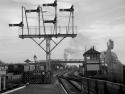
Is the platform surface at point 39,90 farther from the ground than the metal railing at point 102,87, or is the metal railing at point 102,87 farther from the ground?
the metal railing at point 102,87

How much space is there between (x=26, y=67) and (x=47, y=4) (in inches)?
748

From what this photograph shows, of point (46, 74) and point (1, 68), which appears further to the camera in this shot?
point (46, 74)

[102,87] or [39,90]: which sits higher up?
[102,87]

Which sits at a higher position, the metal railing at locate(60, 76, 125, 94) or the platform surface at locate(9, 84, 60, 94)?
the metal railing at locate(60, 76, 125, 94)

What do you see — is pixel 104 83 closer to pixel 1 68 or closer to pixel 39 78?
pixel 1 68

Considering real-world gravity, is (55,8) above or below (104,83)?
above

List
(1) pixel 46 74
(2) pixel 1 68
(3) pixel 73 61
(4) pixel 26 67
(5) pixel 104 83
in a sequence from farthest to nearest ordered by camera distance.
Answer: (3) pixel 73 61 < (4) pixel 26 67 < (1) pixel 46 74 < (2) pixel 1 68 < (5) pixel 104 83

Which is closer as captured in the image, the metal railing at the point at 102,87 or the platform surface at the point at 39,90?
the metal railing at the point at 102,87

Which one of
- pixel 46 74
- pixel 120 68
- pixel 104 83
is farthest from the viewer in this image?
pixel 46 74

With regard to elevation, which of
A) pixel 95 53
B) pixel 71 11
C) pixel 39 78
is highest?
pixel 71 11

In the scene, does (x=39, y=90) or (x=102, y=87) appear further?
(x=39, y=90)

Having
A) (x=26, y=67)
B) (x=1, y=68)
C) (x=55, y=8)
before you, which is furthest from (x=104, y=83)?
(x=26, y=67)

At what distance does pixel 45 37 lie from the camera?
4712 cm

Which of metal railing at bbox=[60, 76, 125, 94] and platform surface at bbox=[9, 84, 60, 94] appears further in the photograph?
platform surface at bbox=[9, 84, 60, 94]
